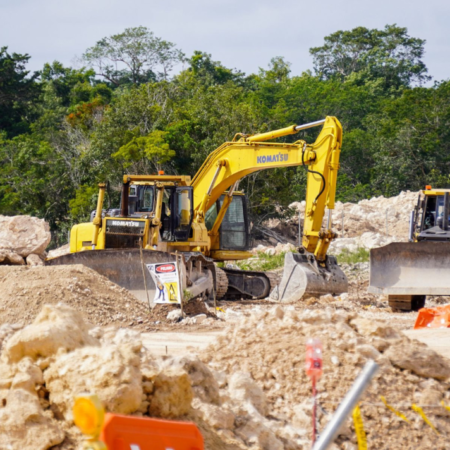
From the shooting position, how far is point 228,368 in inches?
264

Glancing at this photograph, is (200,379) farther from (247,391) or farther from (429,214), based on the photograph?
(429,214)

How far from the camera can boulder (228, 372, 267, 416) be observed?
5.86m

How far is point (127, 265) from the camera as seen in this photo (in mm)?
13852

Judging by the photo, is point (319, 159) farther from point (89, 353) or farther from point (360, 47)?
point (360, 47)

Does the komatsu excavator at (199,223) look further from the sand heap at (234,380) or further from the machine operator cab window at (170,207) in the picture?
the sand heap at (234,380)

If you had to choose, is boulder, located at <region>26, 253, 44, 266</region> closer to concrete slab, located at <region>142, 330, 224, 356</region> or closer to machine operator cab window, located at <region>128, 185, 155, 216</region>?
machine operator cab window, located at <region>128, 185, 155, 216</region>

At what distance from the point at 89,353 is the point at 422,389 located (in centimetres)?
309

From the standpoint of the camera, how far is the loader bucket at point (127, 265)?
44.7ft

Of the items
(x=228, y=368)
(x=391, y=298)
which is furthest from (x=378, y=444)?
(x=391, y=298)

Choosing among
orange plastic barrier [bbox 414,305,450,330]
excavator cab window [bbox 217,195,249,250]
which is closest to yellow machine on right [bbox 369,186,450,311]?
orange plastic barrier [bbox 414,305,450,330]

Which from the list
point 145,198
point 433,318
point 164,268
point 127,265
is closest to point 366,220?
point 145,198

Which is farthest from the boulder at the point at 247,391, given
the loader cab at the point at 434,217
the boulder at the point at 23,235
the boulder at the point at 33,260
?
the boulder at the point at 23,235

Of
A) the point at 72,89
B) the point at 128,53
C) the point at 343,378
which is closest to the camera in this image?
the point at 343,378

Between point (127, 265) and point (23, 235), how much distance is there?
6.76m
